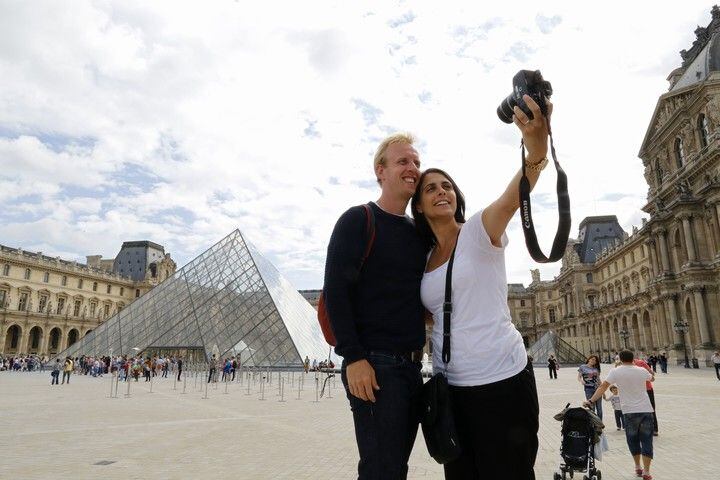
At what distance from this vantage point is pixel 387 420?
6.67ft

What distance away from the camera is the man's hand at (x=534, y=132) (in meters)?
1.88

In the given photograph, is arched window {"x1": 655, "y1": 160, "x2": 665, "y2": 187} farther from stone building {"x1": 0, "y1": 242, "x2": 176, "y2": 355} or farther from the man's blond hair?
stone building {"x1": 0, "y1": 242, "x2": 176, "y2": 355}

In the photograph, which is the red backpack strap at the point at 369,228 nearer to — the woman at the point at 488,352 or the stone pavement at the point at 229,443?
the woman at the point at 488,352

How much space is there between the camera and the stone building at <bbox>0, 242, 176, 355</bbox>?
56.3 m

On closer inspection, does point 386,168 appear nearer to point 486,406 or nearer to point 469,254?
point 469,254

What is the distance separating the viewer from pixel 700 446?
6.96 meters

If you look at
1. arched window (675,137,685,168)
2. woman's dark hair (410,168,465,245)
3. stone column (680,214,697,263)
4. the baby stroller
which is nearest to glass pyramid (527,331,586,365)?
stone column (680,214,697,263)

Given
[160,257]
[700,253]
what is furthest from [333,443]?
[160,257]

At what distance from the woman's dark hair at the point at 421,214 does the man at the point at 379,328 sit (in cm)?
7

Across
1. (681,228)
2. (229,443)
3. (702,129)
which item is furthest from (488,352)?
(702,129)

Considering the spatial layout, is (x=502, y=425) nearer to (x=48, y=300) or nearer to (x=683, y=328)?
(x=683, y=328)

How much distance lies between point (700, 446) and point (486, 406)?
7006mm

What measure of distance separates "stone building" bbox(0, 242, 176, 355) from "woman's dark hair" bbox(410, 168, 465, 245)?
6686 cm

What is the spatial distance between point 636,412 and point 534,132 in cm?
528
